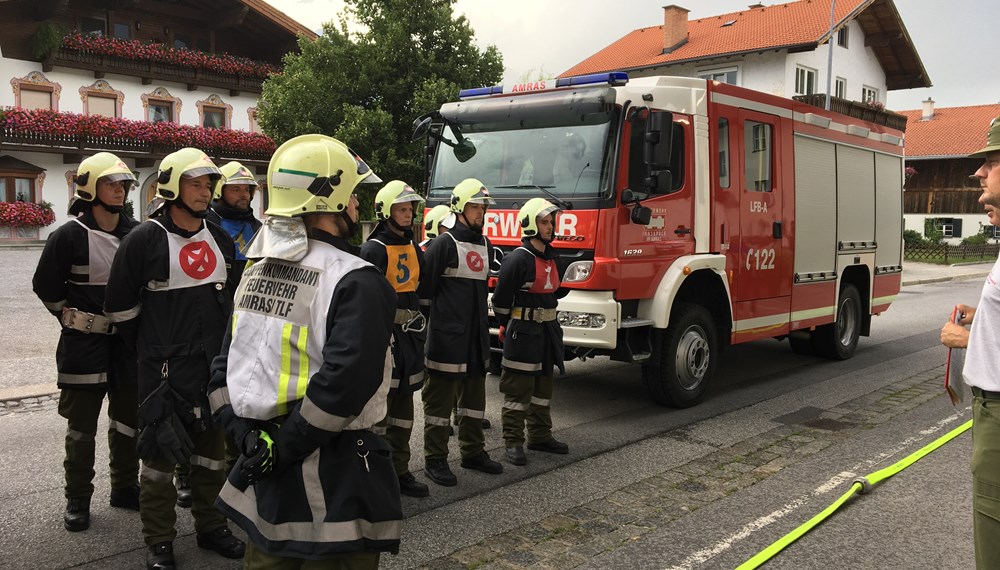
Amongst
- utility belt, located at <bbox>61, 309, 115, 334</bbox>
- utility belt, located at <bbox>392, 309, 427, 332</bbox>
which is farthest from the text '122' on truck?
utility belt, located at <bbox>61, 309, 115, 334</bbox>

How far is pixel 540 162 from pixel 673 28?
32855 millimetres

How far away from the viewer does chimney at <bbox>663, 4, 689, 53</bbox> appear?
37.1 meters

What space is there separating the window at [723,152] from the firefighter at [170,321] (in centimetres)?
503

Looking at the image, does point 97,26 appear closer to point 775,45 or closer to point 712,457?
point 775,45

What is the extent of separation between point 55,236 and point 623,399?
204 inches

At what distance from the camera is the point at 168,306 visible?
400 centimetres

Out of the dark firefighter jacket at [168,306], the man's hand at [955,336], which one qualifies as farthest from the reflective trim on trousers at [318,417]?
the man's hand at [955,336]

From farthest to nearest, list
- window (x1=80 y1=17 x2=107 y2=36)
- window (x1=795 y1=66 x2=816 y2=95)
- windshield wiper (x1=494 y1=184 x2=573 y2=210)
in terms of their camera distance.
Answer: window (x1=795 y1=66 x2=816 y2=95) → window (x1=80 y1=17 x2=107 y2=36) → windshield wiper (x1=494 y1=184 x2=573 y2=210)

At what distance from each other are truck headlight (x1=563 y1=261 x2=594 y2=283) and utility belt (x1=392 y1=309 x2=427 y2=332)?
1.95 m

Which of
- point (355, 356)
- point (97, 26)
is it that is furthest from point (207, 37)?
point (355, 356)

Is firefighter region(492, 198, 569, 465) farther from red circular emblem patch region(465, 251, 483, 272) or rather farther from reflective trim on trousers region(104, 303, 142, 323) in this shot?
reflective trim on trousers region(104, 303, 142, 323)

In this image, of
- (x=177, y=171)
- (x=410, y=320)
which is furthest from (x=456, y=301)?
(x=177, y=171)

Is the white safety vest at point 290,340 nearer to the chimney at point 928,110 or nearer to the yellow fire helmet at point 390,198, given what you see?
the yellow fire helmet at point 390,198

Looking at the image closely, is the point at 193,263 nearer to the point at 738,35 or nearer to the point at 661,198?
the point at 661,198
